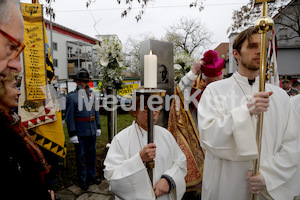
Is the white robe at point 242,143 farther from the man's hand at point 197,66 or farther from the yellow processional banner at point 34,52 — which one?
the yellow processional banner at point 34,52

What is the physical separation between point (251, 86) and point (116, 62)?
2.78m

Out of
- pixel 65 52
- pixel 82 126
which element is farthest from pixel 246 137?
pixel 65 52

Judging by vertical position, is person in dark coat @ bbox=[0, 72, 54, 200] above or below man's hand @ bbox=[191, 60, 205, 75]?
below

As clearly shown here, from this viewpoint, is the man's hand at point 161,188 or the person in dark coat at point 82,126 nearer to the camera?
the man's hand at point 161,188

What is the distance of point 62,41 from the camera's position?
38.6m

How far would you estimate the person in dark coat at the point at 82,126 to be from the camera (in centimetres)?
425

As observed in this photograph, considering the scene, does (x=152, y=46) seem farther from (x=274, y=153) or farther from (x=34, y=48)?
(x=274, y=153)

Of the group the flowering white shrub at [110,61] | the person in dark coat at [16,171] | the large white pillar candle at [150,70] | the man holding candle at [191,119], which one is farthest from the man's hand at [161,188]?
the flowering white shrub at [110,61]

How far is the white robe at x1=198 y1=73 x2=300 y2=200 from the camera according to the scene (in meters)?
1.64

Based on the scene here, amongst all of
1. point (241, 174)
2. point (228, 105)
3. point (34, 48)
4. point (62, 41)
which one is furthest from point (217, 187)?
point (62, 41)

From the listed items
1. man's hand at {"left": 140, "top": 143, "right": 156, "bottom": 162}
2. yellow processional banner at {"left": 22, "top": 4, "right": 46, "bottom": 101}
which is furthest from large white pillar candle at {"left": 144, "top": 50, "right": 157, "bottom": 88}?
yellow processional banner at {"left": 22, "top": 4, "right": 46, "bottom": 101}

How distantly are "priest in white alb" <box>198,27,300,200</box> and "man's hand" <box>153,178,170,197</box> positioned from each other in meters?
0.49

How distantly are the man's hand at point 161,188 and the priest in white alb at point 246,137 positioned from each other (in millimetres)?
490

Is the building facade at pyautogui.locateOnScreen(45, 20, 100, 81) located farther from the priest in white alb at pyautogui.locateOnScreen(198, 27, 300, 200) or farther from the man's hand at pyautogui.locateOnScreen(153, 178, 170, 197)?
the man's hand at pyautogui.locateOnScreen(153, 178, 170, 197)
